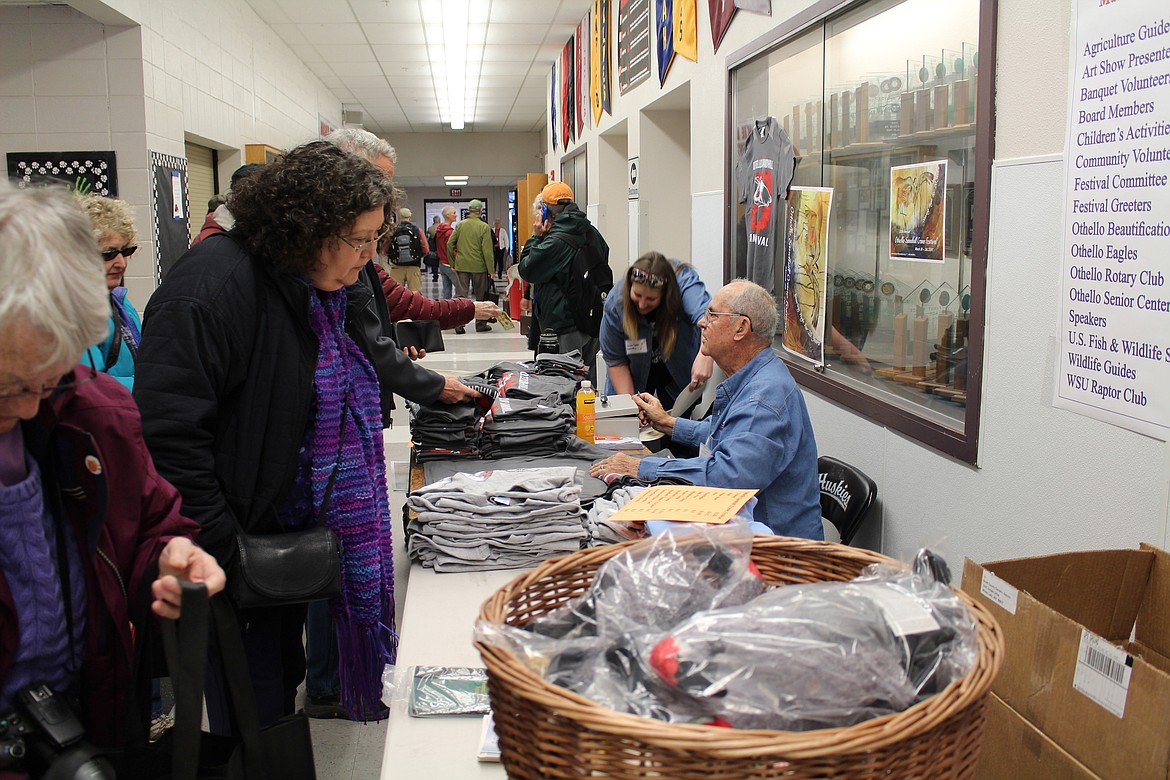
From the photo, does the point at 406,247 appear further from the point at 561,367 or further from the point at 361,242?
the point at 361,242

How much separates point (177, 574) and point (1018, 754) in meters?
1.20

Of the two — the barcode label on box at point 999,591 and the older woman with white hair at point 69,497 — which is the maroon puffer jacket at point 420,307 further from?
the barcode label on box at point 999,591

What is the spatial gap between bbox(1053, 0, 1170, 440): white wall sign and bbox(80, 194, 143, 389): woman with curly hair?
2757 mm

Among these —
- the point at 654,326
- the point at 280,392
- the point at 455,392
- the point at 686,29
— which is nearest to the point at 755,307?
the point at 455,392

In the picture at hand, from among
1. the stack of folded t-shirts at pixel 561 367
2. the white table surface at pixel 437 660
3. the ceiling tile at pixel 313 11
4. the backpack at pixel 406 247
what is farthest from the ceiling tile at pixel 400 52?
the white table surface at pixel 437 660

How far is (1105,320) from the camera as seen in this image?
180 centimetres

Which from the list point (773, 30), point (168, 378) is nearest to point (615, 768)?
point (168, 378)

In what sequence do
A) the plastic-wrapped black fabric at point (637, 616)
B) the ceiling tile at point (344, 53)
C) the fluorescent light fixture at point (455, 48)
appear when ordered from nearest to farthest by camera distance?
the plastic-wrapped black fabric at point (637, 616) < the fluorescent light fixture at point (455, 48) < the ceiling tile at point (344, 53)

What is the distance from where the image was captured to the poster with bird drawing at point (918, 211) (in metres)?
2.86

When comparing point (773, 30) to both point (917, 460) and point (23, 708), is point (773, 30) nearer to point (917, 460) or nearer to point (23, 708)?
point (917, 460)

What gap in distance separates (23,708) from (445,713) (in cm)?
57

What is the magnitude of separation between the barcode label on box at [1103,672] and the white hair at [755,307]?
148 cm

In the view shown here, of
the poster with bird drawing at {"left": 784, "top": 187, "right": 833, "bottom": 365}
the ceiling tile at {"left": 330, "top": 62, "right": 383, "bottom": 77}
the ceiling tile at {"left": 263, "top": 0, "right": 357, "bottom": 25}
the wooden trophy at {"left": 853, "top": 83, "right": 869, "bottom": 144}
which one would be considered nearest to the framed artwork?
the ceiling tile at {"left": 263, "top": 0, "right": 357, "bottom": 25}

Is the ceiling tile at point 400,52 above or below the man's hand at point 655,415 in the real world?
above
